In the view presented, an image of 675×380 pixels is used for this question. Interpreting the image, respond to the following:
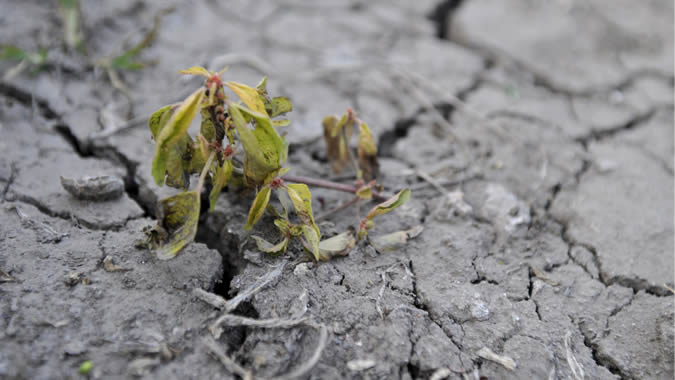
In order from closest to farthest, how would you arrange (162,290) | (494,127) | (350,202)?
(162,290), (350,202), (494,127)

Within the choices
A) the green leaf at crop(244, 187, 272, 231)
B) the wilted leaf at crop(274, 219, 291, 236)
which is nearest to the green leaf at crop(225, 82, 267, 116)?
the green leaf at crop(244, 187, 272, 231)

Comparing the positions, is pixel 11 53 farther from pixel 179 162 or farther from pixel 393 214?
pixel 393 214

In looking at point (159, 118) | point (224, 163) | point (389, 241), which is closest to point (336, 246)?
point (389, 241)

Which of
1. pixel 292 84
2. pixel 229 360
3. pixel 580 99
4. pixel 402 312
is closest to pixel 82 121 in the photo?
pixel 292 84

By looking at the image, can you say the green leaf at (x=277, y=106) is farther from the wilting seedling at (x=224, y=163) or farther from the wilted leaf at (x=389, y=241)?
the wilted leaf at (x=389, y=241)

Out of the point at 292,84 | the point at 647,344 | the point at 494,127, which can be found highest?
the point at 292,84

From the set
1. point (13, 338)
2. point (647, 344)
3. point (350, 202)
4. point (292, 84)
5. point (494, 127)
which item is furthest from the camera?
point (292, 84)

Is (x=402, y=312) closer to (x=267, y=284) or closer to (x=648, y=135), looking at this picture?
(x=267, y=284)

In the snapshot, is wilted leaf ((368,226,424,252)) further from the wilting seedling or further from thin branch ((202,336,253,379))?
thin branch ((202,336,253,379))
